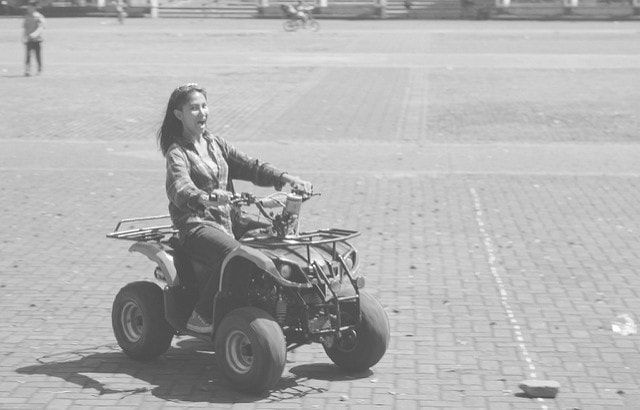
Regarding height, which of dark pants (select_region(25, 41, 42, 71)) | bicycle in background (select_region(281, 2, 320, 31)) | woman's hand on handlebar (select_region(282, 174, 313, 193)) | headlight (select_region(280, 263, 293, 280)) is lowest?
bicycle in background (select_region(281, 2, 320, 31))

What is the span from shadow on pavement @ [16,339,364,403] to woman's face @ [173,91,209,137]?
4.42ft

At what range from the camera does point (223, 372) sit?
252 inches

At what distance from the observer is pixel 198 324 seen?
6723mm

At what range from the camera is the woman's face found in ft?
22.1

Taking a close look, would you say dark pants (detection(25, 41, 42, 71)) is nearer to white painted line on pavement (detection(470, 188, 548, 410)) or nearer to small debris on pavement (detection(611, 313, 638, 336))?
white painted line on pavement (detection(470, 188, 548, 410))

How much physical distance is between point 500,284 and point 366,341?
8.74ft

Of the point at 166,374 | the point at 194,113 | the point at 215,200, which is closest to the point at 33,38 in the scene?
the point at 194,113

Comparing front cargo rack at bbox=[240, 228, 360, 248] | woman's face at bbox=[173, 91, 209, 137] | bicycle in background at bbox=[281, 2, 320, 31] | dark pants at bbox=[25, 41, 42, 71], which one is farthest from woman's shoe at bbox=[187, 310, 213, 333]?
bicycle in background at bbox=[281, 2, 320, 31]

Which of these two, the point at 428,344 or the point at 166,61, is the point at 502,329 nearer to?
the point at 428,344

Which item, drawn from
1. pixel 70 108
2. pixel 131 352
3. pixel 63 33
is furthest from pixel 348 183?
pixel 63 33

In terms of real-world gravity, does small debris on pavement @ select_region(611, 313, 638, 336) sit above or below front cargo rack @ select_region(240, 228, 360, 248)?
below

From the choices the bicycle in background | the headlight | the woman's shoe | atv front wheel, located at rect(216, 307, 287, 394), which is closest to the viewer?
atv front wheel, located at rect(216, 307, 287, 394)

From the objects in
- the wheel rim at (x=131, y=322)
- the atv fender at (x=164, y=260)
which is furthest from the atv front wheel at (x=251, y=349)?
the wheel rim at (x=131, y=322)

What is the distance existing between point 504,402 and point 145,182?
321 inches
